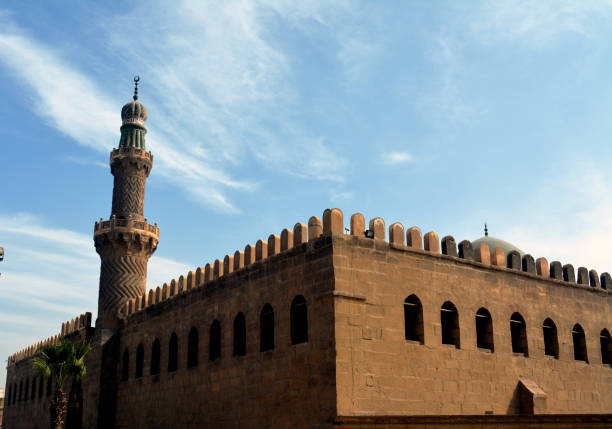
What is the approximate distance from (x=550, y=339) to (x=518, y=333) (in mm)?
1206

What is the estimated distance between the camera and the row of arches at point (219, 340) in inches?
531

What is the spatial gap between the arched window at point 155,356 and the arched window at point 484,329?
957cm

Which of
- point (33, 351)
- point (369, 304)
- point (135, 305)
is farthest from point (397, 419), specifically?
point (33, 351)

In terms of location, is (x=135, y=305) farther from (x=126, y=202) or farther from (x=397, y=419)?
(x=397, y=419)

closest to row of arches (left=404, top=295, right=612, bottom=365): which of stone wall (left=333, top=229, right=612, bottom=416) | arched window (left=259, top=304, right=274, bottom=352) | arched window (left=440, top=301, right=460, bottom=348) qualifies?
arched window (left=440, top=301, right=460, bottom=348)

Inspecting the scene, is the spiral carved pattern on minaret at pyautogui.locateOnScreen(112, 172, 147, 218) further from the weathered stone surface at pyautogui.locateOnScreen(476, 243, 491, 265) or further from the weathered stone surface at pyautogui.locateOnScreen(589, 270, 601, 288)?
the weathered stone surface at pyautogui.locateOnScreen(589, 270, 601, 288)

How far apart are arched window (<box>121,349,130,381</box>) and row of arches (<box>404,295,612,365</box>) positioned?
11.5 metres

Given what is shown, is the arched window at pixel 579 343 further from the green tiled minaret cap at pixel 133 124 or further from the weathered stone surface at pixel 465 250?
the green tiled minaret cap at pixel 133 124

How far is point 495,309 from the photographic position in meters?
15.0

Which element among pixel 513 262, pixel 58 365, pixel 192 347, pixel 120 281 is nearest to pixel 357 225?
pixel 513 262

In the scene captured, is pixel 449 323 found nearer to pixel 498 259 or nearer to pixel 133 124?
pixel 498 259

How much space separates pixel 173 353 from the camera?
18594 mm

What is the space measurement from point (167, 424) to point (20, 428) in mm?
16995

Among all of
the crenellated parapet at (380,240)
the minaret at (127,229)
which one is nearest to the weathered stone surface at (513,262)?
the crenellated parapet at (380,240)
